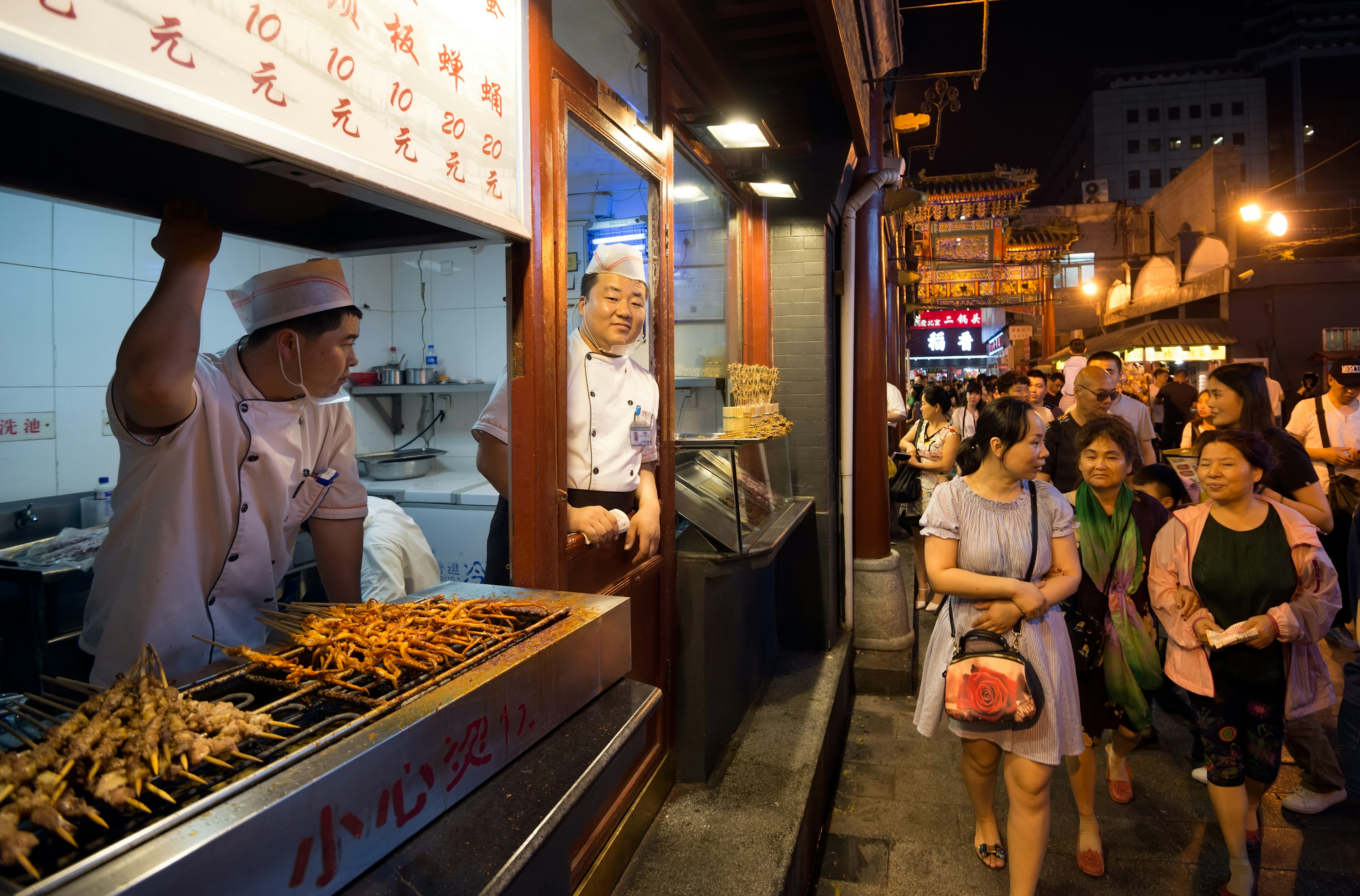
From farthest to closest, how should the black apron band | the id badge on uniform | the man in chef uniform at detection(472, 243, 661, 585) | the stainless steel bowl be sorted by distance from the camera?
1. the stainless steel bowl
2. the id badge on uniform
3. the black apron band
4. the man in chef uniform at detection(472, 243, 661, 585)

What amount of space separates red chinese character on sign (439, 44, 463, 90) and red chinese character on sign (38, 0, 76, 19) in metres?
0.92

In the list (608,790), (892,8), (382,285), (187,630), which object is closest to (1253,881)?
(608,790)

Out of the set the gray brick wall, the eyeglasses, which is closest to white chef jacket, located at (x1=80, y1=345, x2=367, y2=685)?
the gray brick wall

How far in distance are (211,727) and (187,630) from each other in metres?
1.02

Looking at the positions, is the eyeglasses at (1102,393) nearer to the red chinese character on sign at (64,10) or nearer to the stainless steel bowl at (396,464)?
the stainless steel bowl at (396,464)

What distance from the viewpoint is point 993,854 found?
373 cm

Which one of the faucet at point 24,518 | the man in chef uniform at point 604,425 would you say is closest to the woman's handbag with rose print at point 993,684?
the man in chef uniform at point 604,425

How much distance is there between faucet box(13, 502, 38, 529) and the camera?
4.03 metres

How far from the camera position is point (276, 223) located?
264 centimetres

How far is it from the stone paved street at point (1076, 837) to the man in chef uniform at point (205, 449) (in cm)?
317

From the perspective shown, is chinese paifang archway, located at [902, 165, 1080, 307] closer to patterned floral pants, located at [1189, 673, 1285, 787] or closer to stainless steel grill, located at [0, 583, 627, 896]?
patterned floral pants, located at [1189, 673, 1285, 787]

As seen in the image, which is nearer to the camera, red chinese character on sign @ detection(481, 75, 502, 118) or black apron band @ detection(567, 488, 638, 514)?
red chinese character on sign @ detection(481, 75, 502, 118)

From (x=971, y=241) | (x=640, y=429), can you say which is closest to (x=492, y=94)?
(x=640, y=429)

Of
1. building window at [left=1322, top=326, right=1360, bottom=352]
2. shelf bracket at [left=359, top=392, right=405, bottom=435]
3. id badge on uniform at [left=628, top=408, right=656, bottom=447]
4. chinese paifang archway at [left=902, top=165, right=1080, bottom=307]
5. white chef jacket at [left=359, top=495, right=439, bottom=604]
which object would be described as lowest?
white chef jacket at [left=359, top=495, right=439, bottom=604]
